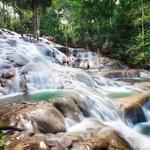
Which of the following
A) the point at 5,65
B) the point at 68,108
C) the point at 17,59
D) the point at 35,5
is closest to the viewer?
the point at 68,108

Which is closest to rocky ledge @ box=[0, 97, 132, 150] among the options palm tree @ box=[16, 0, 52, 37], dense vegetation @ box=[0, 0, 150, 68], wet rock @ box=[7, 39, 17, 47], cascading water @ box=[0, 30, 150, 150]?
cascading water @ box=[0, 30, 150, 150]

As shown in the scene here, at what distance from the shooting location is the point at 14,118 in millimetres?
9102

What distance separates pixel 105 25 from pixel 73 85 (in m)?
18.7

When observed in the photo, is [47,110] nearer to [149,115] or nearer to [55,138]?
[55,138]

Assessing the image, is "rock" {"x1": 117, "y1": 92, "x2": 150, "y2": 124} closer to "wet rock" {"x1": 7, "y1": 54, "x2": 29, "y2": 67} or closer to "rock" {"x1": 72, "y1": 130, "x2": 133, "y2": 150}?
"rock" {"x1": 72, "y1": 130, "x2": 133, "y2": 150}

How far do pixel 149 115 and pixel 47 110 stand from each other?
16.6 ft

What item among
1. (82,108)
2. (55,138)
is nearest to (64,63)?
(82,108)

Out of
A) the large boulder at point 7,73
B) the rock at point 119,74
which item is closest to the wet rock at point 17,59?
the large boulder at point 7,73

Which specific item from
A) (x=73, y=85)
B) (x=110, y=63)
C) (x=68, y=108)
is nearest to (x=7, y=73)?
(x=73, y=85)

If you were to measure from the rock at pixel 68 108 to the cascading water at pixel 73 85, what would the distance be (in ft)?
0.68

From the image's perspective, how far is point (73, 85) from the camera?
1548 centimetres

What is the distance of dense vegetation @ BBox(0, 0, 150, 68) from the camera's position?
28453 mm

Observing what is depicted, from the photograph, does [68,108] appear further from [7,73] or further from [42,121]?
[7,73]

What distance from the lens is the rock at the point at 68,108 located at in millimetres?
10452
